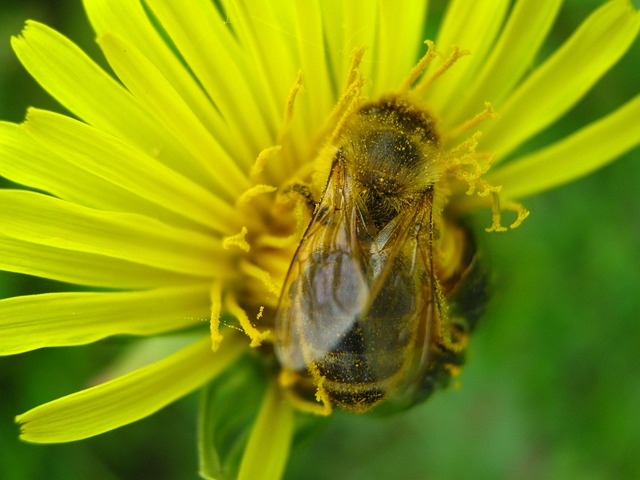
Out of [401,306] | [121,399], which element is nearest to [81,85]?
[121,399]

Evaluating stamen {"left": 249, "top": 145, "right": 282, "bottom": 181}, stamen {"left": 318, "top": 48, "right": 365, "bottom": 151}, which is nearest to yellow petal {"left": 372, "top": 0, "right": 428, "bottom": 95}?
stamen {"left": 318, "top": 48, "right": 365, "bottom": 151}

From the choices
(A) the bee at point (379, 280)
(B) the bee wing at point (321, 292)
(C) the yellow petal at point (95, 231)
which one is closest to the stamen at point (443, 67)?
(A) the bee at point (379, 280)

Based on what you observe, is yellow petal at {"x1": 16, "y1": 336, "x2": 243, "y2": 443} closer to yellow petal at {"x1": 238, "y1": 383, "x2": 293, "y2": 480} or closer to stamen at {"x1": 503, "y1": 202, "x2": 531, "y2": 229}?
yellow petal at {"x1": 238, "y1": 383, "x2": 293, "y2": 480}

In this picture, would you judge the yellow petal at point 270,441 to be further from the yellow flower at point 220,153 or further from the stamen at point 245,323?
the stamen at point 245,323

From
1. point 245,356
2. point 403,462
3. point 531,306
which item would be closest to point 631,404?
point 531,306

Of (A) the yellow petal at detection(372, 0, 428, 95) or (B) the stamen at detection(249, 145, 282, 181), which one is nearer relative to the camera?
(B) the stamen at detection(249, 145, 282, 181)

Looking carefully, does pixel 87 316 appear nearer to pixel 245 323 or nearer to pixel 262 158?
pixel 245 323

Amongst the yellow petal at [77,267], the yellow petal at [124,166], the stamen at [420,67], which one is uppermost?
the stamen at [420,67]

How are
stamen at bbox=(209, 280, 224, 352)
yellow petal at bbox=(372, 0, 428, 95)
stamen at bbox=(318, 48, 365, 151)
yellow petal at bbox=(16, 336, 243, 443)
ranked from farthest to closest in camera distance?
yellow petal at bbox=(372, 0, 428, 95) → stamen at bbox=(318, 48, 365, 151) → stamen at bbox=(209, 280, 224, 352) → yellow petal at bbox=(16, 336, 243, 443)
